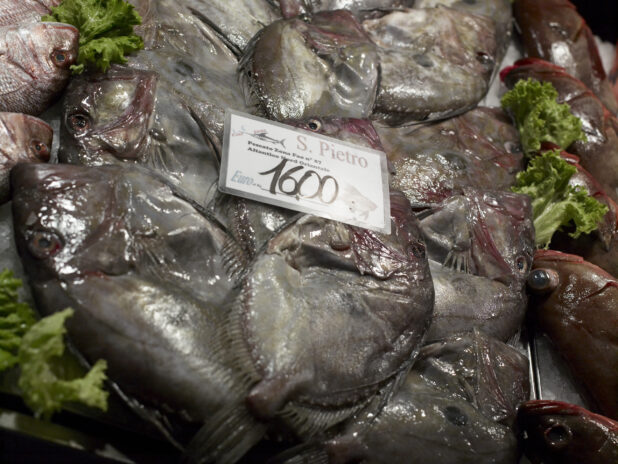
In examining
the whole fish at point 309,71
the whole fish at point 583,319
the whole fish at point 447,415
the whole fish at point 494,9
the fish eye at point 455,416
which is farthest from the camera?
the whole fish at point 494,9

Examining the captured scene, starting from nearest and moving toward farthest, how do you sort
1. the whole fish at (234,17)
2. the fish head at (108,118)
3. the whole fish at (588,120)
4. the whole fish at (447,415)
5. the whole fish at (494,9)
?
the whole fish at (447,415) → the fish head at (108,118) → the whole fish at (234,17) → the whole fish at (588,120) → the whole fish at (494,9)

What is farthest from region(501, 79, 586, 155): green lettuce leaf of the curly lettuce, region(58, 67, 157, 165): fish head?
the curly lettuce

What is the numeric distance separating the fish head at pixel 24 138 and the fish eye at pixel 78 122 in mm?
144

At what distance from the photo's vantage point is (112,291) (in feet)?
6.07

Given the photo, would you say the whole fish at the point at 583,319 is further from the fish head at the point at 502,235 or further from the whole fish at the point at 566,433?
the whole fish at the point at 566,433

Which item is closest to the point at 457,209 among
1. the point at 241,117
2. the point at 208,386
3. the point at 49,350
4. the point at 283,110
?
the point at 283,110

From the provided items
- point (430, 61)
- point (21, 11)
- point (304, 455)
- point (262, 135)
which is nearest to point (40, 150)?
point (21, 11)

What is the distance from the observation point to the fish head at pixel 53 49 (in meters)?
2.48

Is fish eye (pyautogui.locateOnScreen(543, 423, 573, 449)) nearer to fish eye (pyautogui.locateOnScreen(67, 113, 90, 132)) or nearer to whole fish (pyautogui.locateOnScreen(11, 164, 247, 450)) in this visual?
whole fish (pyautogui.locateOnScreen(11, 164, 247, 450))

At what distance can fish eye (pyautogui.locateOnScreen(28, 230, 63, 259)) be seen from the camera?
186 centimetres

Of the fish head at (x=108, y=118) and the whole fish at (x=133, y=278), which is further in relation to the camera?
the fish head at (x=108, y=118)

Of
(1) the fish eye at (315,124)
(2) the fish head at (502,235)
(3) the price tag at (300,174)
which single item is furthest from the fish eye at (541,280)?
(1) the fish eye at (315,124)

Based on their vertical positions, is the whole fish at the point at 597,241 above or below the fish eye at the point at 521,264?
below

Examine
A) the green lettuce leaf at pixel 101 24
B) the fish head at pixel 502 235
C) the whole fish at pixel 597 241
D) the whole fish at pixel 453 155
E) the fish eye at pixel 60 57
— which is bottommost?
the whole fish at pixel 597 241
